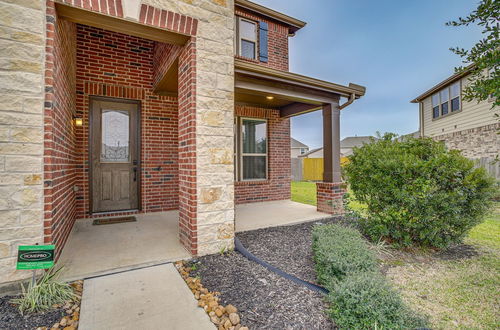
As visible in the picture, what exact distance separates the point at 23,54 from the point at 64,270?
2.10m

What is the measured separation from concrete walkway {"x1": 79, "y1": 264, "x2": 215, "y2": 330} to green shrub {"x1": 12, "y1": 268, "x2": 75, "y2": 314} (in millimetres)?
157

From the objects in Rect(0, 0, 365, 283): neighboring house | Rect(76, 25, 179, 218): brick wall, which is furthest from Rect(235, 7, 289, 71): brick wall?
Rect(76, 25, 179, 218): brick wall

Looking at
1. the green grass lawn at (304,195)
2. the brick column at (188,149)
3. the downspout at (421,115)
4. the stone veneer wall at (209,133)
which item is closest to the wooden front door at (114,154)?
the brick column at (188,149)

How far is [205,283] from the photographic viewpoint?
7.81ft

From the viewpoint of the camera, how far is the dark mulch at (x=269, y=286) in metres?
1.81

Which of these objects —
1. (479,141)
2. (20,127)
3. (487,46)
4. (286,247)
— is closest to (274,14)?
(487,46)

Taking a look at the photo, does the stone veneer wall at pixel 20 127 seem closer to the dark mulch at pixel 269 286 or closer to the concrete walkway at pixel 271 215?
the dark mulch at pixel 269 286

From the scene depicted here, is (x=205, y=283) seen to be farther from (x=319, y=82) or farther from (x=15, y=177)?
(x=319, y=82)

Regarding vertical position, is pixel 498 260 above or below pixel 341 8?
below

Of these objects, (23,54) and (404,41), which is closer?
(23,54)

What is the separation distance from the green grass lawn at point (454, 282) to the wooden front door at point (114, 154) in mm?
4723

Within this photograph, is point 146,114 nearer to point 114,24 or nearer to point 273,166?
point 114,24

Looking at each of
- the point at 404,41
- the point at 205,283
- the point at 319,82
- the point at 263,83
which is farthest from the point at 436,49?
the point at 205,283

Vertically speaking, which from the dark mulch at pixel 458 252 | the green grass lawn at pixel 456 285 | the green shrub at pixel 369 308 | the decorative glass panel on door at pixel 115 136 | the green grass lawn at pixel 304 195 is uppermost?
the decorative glass panel on door at pixel 115 136
